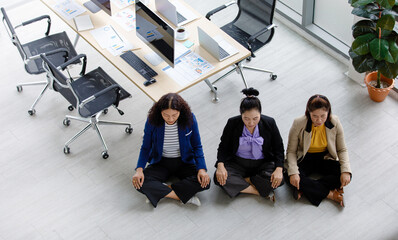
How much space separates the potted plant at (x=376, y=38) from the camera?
4.96 metres

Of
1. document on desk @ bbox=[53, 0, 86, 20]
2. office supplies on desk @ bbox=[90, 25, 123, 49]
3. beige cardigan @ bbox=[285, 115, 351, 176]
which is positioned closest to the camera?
beige cardigan @ bbox=[285, 115, 351, 176]

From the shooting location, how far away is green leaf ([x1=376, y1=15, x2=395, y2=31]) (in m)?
4.91

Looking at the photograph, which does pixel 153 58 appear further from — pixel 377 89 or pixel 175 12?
pixel 377 89

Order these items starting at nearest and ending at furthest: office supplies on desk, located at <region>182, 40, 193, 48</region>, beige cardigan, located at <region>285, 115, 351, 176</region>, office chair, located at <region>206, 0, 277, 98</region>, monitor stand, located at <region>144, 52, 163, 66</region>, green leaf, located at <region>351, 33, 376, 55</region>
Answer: beige cardigan, located at <region>285, 115, 351, 176</region>, green leaf, located at <region>351, 33, 376, 55</region>, monitor stand, located at <region>144, 52, 163, 66</region>, office supplies on desk, located at <region>182, 40, 193, 48</region>, office chair, located at <region>206, 0, 277, 98</region>

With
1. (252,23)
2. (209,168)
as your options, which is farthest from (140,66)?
(252,23)

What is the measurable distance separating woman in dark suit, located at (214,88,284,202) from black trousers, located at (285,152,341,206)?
22cm

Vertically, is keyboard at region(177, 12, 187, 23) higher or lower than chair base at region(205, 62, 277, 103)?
higher

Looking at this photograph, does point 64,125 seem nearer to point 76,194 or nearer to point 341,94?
point 76,194

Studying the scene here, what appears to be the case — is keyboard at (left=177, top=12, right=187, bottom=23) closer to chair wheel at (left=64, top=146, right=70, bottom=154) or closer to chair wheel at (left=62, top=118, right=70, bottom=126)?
chair wheel at (left=62, top=118, right=70, bottom=126)

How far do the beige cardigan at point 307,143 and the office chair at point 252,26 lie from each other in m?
1.21

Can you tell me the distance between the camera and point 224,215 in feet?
16.3

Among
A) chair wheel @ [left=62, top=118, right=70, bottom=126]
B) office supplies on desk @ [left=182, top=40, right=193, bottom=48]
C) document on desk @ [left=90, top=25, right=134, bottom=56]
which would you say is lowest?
chair wheel @ [left=62, top=118, right=70, bottom=126]

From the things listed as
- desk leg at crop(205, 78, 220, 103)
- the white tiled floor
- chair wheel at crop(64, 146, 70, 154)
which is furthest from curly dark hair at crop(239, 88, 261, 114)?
chair wheel at crop(64, 146, 70, 154)

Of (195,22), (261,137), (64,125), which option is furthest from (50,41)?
(261,137)
